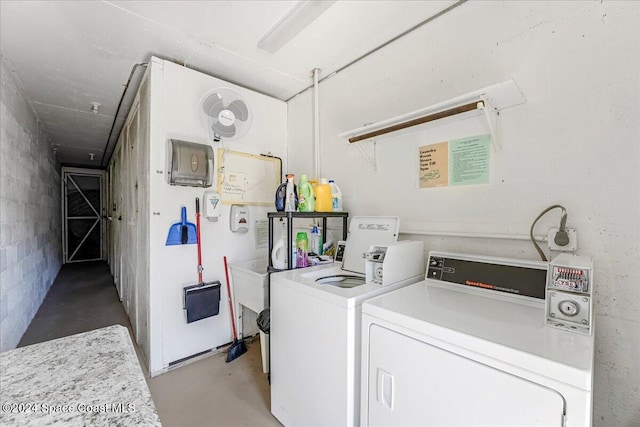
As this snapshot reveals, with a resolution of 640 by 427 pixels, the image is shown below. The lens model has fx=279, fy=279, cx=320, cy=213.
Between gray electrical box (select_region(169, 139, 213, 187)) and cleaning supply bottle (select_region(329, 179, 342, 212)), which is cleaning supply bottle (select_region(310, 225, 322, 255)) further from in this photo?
gray electrical box (select_region(169, 139, 213, 187))

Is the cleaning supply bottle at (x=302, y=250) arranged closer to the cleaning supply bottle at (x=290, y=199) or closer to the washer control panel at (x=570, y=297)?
the cleaning supply bottle at (x=290, y=199)

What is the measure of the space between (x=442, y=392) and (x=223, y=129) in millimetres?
2422

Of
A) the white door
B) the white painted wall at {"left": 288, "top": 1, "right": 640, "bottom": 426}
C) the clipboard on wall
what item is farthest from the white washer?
the clipboard on wall

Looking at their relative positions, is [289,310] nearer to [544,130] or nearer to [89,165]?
[544,130]

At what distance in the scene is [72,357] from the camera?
2.19 ft

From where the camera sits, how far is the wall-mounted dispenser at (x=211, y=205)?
2.42 meters

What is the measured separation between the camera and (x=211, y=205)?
2.44m

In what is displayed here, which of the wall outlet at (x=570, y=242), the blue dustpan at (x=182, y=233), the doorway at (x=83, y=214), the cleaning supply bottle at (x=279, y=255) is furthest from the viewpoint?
the doorway at (x=83, y=214)

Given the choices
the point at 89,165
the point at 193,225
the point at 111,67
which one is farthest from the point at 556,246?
the point at 89,165

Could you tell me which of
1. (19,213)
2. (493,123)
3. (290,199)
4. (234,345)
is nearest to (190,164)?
(290,199)

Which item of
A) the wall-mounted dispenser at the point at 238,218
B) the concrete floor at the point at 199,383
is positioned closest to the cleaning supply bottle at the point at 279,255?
the wall-mounted dispenser at the point at 238,218

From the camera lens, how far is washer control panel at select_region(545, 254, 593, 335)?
3.12 feet

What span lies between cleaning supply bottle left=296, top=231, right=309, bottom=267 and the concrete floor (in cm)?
95

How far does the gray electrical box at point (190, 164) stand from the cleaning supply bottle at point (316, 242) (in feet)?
3.27
